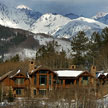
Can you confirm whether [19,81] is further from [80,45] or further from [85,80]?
[80,45]

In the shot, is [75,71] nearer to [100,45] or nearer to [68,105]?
Result: [68,105]

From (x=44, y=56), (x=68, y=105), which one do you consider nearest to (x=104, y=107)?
(x=68, y=105)

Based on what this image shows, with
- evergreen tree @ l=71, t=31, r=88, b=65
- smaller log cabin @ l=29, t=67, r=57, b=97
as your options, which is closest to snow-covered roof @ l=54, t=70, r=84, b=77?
smaller log cabin @ l=29, t=67, r=57, b=97

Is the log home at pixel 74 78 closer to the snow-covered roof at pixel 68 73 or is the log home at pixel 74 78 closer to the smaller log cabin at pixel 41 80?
the snow-covered roof at pixel 68 73

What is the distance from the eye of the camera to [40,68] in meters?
53.9

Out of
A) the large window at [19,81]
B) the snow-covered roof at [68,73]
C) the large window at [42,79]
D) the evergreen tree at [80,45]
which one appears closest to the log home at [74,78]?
the snow-covered roof at [68,73]

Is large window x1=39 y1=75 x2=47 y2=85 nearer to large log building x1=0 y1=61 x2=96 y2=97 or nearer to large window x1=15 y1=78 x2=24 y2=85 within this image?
large log building x1=0 y1=61 x2=96 y2=97

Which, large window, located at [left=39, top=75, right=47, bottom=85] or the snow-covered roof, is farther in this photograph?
the snow-covered roof

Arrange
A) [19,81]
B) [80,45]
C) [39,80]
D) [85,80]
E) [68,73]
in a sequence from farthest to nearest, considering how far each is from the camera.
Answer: [80,45] < [68,73] < [85,80] < [19,81] < [39,80]

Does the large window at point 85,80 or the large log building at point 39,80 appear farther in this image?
the large window at point 85,80

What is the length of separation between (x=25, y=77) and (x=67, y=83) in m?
7.32

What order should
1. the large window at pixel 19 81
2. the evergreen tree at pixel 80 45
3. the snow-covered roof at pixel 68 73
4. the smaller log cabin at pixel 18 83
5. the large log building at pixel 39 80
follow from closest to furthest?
the large log building at pixel 39 80, the smaller log cabin at pixel 18 83, the large window at pixel 19 81, the snow-covered roof at pixel 68 73, the evergreen tree at pixel 80 45

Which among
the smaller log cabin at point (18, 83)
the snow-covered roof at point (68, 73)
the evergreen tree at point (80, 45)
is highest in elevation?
the evergreen tree at point (80, 45)

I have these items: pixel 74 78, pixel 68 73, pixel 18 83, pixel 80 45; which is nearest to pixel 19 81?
pixel 18 83
